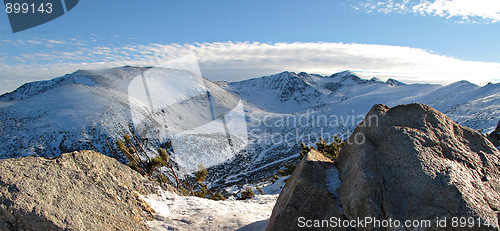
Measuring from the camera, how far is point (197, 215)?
681 cm

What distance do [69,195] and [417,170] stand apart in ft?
21.4

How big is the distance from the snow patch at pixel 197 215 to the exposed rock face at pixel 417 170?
2.68 metres

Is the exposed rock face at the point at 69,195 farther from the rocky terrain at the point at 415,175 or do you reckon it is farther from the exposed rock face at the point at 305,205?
the rocky terrain at the point at 415,175

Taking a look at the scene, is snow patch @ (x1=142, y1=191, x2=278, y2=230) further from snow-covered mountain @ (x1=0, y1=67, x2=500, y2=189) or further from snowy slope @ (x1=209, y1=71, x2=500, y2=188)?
snow-covered mountain @ (x1=0, y1=67, x2=500, y2=189)

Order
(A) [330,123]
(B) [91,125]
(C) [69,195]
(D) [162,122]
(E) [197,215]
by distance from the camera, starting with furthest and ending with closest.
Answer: (A) [330,123] < (D) [162,122] < (B) [91,125] < (E) [197,215] < (C) [69,195]

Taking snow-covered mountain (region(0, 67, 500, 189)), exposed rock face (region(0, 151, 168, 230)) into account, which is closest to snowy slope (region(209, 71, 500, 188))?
snow-covered mountain (region(0, 67, 500, 189))

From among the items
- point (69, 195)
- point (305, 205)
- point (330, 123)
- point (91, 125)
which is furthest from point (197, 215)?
point (330, 123)

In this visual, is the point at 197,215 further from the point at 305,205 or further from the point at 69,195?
the point at 305,205

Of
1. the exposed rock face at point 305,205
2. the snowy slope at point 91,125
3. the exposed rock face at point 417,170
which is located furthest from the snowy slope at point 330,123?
the exposed rock face at point 305,205

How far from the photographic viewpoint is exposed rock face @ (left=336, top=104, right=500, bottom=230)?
4117 mm

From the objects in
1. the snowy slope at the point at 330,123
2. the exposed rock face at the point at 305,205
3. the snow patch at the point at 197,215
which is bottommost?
the snowy slope at the point at 330,123

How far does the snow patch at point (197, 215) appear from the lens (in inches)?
244

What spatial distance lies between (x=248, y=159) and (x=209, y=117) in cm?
6197

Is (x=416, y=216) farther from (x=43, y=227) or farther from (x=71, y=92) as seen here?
(x=71, y=92)
